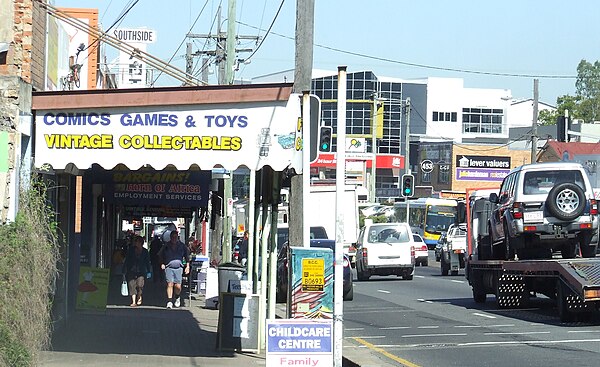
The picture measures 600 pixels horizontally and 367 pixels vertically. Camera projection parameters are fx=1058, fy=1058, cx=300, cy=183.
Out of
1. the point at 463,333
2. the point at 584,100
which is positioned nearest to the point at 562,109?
the point at 584,100

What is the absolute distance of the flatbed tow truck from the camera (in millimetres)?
18141

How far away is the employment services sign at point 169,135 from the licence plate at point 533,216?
950 cm

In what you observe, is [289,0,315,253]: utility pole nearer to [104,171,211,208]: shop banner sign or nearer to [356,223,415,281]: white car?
[104,171,211,208]: shop banner sign

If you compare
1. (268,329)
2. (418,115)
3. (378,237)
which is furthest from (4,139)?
(418,115)

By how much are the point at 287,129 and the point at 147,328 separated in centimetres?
→ 734

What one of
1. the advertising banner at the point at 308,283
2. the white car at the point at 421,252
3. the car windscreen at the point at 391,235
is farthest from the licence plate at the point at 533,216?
the white car at the point at 421,252

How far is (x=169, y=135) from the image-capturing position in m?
12.5

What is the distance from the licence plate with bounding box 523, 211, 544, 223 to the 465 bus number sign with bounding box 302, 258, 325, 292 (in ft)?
28.6

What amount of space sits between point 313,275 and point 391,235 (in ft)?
71.2

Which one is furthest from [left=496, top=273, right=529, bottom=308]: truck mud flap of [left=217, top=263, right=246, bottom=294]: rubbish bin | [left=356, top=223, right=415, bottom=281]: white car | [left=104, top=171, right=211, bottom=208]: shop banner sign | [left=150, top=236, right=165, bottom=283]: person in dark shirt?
[left=150, top=236, right=165, bottom=283]: person in dark shirt

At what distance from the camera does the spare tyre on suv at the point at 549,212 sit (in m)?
20.6

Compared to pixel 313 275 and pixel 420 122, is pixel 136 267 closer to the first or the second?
pixel 313 275

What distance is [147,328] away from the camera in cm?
1875

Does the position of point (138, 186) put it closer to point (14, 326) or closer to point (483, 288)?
point (483, 288)
